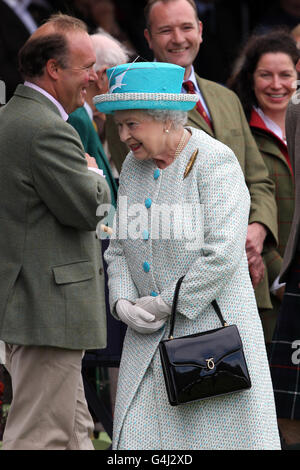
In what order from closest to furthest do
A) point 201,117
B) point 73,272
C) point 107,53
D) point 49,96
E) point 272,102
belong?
point 73,272, point 49,96, point 201,117, point 107,53, point 272,102

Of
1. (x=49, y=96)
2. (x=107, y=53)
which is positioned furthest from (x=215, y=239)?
(x=107, y=53)

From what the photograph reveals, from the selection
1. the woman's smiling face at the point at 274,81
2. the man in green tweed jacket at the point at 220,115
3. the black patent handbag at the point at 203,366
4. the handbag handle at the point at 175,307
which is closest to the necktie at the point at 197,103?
the man in green tweed jacket at the point at 220,115

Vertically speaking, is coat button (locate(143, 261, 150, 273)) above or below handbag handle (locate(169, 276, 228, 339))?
above

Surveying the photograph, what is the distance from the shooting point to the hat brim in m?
3.65

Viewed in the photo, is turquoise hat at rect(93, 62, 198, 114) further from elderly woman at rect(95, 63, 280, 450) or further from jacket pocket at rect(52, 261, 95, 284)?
jacket pocket at rect(52, 261, 95, 284)

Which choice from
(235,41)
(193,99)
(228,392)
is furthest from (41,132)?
(235,41)

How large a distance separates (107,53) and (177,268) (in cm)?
182

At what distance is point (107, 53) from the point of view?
513cm

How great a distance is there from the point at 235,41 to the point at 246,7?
56 centimetres

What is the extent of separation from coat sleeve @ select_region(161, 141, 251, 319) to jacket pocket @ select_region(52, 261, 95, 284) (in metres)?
0.33

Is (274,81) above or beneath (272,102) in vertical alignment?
above

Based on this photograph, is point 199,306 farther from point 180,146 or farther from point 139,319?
point 180,146

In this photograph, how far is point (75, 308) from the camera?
375cm

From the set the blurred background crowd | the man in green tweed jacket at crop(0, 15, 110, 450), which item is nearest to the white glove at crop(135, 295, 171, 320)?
the man in green tweed jacket at crop(0, 15, 110, 450)
